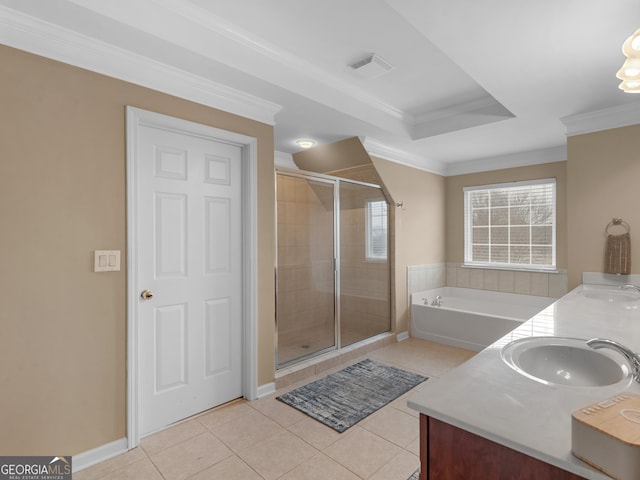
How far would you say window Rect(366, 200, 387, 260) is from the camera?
13.2ft

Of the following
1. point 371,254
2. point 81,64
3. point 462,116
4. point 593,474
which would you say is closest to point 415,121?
point 462,116

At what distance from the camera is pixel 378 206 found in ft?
13.5

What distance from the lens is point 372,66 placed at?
2.52m

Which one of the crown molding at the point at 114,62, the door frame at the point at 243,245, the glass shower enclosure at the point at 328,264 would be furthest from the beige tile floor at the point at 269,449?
the crown molding at the point at 114,62

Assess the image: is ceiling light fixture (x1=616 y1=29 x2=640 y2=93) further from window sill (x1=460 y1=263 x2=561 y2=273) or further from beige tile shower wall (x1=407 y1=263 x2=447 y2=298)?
window sill (x1=460 y1=263 x2=561 y2=273)

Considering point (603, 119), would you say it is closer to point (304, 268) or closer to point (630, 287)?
point (630, 287)

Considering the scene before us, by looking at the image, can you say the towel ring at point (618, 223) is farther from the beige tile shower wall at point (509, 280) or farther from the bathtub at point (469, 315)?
the beige tile shower wall at point (509, 280)

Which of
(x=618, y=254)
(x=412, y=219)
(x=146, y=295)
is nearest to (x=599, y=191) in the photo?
(x=618, y=254)

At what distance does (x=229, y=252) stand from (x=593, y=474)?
236 centimetres

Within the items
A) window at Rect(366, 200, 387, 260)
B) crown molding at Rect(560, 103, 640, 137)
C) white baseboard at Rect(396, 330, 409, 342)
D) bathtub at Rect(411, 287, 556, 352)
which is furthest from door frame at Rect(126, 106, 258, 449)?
crown molding at Rect(560, 103, 640, 137)

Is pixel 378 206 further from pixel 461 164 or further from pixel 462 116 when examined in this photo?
pixel 461 164

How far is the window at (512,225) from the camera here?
4297mm

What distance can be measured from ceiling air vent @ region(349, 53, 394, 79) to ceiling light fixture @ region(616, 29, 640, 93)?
4.81 ft

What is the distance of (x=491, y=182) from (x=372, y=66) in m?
2.94
